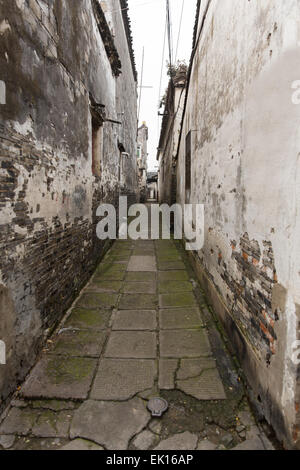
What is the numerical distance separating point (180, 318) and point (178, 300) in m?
0.57

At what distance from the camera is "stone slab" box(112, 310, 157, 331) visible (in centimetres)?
331

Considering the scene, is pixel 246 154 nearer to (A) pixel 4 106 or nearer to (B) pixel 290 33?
(B) pixel 290 33

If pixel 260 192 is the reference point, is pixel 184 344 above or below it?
below

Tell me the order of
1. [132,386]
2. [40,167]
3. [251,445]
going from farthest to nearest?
1. [40,167]
2. [132,386]
3. [251,445]

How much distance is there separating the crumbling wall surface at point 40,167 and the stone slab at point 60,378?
0.47ft

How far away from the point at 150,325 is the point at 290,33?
3290 mm

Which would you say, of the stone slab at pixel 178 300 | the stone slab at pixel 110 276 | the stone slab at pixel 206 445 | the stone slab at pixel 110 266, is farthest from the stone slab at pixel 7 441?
the stone slab at pixel 110 266

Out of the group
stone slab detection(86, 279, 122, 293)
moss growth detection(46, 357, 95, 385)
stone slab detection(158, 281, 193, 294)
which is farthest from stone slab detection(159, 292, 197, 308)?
moss growth detection(46, 357, 95, 385)

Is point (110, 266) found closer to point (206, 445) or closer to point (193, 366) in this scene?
point (193, 366)

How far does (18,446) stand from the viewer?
5.77ft

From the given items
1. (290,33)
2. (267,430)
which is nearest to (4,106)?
(290,33)

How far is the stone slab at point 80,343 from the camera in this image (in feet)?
9.12

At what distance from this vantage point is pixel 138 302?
405 centimetres

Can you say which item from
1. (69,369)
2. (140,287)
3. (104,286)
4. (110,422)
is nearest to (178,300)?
(140,287)
